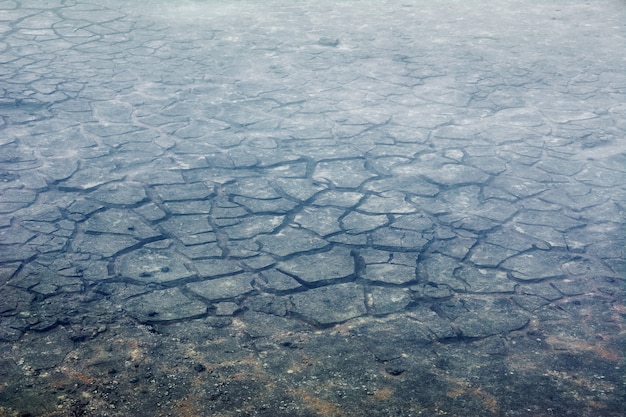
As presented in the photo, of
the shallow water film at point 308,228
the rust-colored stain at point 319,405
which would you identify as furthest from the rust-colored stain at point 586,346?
the rust-colored stain at point 319,405

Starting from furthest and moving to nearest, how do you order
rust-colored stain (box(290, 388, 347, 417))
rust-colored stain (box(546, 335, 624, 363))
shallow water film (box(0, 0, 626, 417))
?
rust-colored stain (box(546, 335, 624, 363)), shallow water film (box(0, 0, 626, 417)), rust-colored stain (box(290, 388, 347, 417))

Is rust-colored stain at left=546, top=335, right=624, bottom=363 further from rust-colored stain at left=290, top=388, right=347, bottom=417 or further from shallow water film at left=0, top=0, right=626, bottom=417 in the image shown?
rust-colored stain at left=290, top=388, right=347, bottom=417

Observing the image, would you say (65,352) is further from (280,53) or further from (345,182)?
(280,53)

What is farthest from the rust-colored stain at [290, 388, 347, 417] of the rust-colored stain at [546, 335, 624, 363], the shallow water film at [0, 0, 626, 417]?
the rust-colored stain at [546, 335, 624, 363]

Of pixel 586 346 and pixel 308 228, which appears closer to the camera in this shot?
pixel 586 346

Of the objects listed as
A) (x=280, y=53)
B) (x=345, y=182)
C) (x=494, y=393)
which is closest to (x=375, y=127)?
(x=345, y=182)

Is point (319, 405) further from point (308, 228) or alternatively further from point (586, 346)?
point (308, 228)

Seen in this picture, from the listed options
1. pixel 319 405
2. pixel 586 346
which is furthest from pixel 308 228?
pixel 586 346

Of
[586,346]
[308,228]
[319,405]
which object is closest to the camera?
[319,405]
